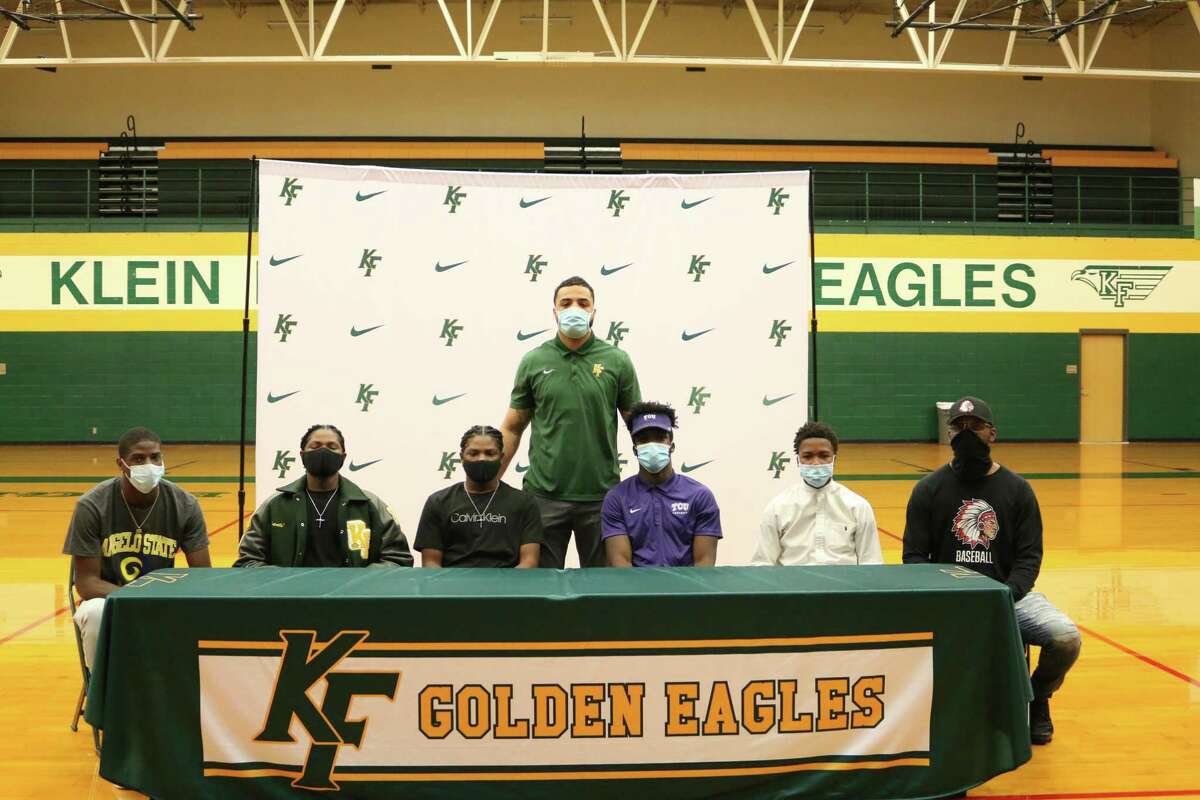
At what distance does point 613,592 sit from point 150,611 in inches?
56.1

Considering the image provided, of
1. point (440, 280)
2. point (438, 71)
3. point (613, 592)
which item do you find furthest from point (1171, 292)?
point (613, 592)

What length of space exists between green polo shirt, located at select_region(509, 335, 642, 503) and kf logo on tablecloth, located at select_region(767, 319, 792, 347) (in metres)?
1.89

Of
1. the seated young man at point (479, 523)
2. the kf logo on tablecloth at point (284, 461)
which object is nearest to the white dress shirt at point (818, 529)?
the seated young man at point (479, 523)

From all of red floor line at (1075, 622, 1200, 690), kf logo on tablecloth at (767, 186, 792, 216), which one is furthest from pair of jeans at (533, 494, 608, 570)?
red floor line at (1075, 622, 1200, 690)

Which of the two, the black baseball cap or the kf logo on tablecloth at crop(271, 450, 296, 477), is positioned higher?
the black baseball cap

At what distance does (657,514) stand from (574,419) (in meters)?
0.65

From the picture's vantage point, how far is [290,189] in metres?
6.18

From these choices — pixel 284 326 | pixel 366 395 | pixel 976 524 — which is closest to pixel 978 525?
pixel 976 524

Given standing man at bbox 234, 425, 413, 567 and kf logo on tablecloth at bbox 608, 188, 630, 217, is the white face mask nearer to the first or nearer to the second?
standing man at bbox 234, 425, 413, 567

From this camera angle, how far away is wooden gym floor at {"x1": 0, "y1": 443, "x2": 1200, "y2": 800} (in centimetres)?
378

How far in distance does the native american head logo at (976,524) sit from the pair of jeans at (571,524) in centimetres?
151

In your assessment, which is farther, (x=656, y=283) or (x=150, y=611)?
(x=656, y=283)

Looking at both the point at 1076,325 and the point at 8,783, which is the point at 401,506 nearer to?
the point at 8,783

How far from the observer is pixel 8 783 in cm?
367
